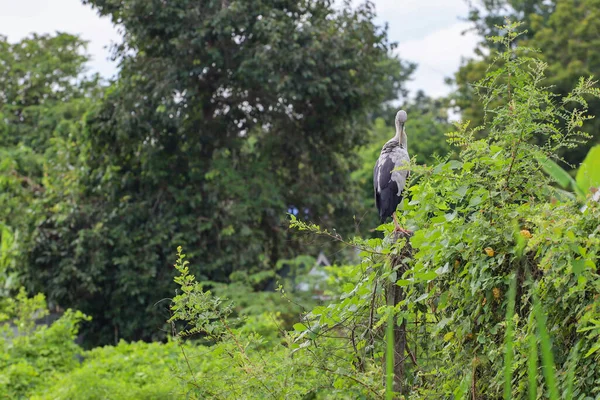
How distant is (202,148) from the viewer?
46.4 ft

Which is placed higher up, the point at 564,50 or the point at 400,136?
the point at 564,50

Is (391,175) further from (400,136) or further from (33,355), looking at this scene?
(33,355)

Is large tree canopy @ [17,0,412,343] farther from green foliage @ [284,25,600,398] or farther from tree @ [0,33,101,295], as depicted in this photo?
green foliage @ [284,25,600,398]

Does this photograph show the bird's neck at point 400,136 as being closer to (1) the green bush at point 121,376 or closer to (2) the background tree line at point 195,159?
(1) the green bush at point 121,376

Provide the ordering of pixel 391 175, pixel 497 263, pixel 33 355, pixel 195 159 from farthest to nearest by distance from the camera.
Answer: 1. pixel 195 159
2. pixel 33 355
3. pixel 391 175
4. pixel 497 263

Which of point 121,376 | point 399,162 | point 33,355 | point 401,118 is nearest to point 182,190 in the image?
point 33,355

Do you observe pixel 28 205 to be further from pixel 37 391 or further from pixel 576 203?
pixel 576 203

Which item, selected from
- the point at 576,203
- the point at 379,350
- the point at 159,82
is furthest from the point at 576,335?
the point at 159,82

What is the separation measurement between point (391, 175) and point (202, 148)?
33.3 ft

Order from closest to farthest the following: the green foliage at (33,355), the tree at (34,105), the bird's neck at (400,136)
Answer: the bird's neck at (400,136), the green foliage at (33,355), the tree at (34,105)

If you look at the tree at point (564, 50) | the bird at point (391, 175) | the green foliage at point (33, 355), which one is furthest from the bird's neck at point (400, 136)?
the tree at point (564, 50)

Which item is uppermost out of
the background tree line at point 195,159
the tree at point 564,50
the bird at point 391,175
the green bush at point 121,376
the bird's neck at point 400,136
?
the tree at point 564,50

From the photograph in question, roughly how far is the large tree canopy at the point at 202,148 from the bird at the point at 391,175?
8.45 m

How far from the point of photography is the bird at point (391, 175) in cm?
414
